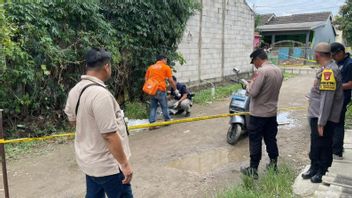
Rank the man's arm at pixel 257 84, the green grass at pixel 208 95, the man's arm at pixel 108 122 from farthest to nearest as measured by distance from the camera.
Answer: the green grass at pixel 208 95, the man's arm at pixel 257 84, the man's arm at pixel 108 122

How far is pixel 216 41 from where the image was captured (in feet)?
44.1

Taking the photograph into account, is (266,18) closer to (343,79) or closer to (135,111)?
(135,111)

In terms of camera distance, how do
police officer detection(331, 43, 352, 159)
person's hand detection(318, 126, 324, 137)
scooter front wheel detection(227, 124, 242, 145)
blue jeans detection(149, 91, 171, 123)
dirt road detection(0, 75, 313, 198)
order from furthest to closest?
blue jeans detection(149, 91, 171, 123), scooter front wheel detection(227, 124, 242, 145), police officer detection(331, 43, 352, 159), dirt road detection(0, 75, 313, 198), person's hand detection(318, 126, 324, 137)

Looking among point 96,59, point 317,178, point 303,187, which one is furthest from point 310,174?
point 96,59

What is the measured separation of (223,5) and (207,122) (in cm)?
777

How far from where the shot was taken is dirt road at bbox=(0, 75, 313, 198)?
4.22 meters

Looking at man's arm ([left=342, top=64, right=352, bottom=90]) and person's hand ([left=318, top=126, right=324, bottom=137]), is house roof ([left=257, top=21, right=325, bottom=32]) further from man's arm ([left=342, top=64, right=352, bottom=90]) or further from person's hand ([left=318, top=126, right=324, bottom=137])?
person's hand ([left=318, top=126, right=324, bottom=137])

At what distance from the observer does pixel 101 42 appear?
7.18m

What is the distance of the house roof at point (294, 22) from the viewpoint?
29.1 m

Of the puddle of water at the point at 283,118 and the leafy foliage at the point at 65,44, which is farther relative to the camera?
the puddle of water at the point at 283,118

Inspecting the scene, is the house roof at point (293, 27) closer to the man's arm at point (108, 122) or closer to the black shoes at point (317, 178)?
the black shoes at point (317, 178)

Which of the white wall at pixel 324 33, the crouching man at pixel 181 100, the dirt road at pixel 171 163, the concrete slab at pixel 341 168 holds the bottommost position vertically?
the dirt road at pixel 171 163

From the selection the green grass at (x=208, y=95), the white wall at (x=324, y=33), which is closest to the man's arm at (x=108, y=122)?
the green grass at (x=208, y=95)

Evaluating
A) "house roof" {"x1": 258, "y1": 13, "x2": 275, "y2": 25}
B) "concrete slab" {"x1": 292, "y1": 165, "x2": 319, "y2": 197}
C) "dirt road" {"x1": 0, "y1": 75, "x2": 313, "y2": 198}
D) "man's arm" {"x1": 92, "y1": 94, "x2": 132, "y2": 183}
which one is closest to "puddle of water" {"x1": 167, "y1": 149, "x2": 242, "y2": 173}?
"dirt road" {"x1": 0, "y1": 75, "x2": 313, "y2": 198}
